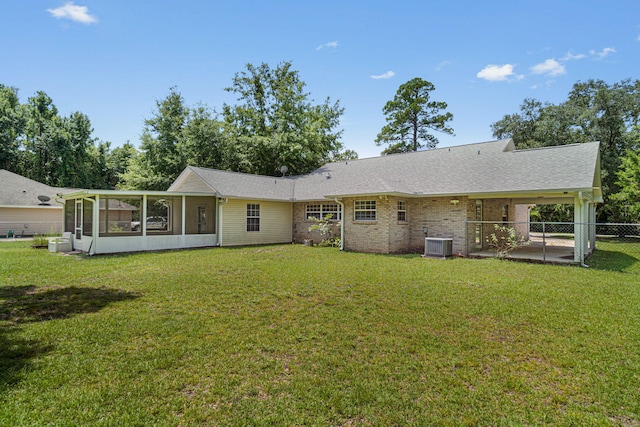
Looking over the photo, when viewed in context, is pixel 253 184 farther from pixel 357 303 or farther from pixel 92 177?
pixel 92 177

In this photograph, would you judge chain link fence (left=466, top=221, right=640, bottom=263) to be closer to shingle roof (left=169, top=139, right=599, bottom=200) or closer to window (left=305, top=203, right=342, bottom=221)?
shingle roof (left=169, top=139, right=599, bottom=200)

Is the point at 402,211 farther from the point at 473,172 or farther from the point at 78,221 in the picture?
the point at 78,221

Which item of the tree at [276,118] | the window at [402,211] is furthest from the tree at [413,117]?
the window at [402,211]

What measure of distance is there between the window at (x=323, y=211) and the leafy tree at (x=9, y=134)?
33440mm

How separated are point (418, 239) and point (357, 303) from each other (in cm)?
867

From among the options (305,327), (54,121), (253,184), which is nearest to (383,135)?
(253,184)

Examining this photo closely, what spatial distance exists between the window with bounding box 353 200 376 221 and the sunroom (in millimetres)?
6651

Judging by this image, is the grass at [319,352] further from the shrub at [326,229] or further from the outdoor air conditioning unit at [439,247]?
the shrub at [326,229]

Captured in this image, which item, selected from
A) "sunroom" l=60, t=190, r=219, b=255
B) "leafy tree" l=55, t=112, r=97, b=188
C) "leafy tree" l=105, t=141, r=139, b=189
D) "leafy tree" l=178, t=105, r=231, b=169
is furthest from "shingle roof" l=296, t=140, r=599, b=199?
"leafy tree" l=105, t=141, r=139, b=189

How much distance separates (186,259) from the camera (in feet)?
37.6

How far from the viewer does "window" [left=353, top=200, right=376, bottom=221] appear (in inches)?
540

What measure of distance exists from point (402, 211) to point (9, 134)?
39.5 meters

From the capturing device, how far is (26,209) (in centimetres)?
2230

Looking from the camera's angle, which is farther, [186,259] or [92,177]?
[92,177]
